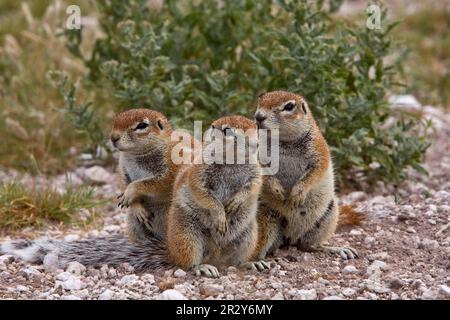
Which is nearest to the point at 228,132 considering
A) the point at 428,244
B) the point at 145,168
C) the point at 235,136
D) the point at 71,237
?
the point at 235,136

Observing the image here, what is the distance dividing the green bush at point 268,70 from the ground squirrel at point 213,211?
64.2 inches

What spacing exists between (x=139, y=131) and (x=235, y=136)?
0.70 metres

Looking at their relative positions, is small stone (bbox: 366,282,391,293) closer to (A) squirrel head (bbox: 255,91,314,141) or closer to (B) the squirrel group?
(B) the squirrel group

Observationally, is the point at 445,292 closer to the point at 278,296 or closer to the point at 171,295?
the point at 278,296

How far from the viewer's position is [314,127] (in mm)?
5289

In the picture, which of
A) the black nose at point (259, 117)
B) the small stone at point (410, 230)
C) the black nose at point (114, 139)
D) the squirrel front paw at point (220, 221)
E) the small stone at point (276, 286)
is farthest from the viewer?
the small stone at point (410, 230)

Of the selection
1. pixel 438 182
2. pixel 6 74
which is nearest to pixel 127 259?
pixel 438 182

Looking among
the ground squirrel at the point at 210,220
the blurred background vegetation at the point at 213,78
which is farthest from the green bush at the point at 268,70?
the ground squirrel at the point at 210,220

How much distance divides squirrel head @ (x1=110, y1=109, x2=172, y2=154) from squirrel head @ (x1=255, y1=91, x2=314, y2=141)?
0.59m

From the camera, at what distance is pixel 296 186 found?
5148 mm

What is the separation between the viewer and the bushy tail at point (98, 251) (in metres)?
5.14

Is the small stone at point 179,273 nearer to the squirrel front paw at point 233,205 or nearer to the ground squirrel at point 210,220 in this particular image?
the ground squirrel at point 210,220

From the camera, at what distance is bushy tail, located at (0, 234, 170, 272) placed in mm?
5145
